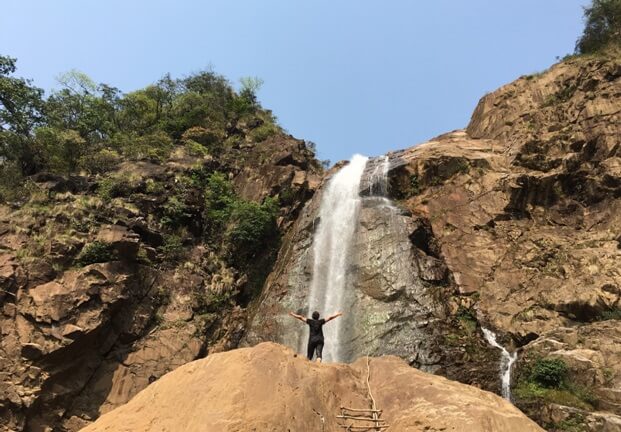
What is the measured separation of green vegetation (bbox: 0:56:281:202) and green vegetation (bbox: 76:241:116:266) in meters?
5.33

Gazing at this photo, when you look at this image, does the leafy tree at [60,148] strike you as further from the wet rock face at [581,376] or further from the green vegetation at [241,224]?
the wet rock face at [581,376]

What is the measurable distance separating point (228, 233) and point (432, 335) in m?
12.3

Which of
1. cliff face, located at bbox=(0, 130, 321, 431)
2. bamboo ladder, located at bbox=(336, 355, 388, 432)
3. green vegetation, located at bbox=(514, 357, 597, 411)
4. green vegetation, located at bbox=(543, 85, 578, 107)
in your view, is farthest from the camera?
green vegetation, located at bbox=(543, 85, 578, 107)

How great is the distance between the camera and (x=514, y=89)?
98.2ft

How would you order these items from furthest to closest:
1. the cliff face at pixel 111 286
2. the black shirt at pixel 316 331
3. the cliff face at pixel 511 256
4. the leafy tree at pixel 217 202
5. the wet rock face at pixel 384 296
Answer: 1. the leafy tree at pixel 217 202
2. the wet rock face at pixel 384 296
3. the cliff face at pixel 111 286
4. the cliff face at pixel 511 256
5. the black shirt at pixel 316 331

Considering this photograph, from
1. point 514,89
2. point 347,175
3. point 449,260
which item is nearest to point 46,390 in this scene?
point 449,260

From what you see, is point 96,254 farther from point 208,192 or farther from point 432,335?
point 432,335

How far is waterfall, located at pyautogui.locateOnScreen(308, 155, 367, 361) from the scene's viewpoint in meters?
20.6

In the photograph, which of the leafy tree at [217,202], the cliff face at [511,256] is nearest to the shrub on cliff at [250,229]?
the leafy tree at [217,202]

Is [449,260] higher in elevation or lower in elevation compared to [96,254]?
higher

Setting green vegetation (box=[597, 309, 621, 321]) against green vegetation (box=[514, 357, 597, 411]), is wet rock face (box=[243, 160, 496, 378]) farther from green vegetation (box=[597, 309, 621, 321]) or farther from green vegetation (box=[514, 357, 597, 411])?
green vegetation (box=[597, 309, 621, 321])

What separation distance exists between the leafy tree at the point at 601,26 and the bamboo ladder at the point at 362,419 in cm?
2797

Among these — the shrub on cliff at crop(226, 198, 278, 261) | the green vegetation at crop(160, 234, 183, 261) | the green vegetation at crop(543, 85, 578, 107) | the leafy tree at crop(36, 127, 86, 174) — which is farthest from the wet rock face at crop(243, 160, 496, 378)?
the leafy tree at crop(36, 127, 86, 174)

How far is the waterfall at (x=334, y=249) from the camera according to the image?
20578 millimetres
